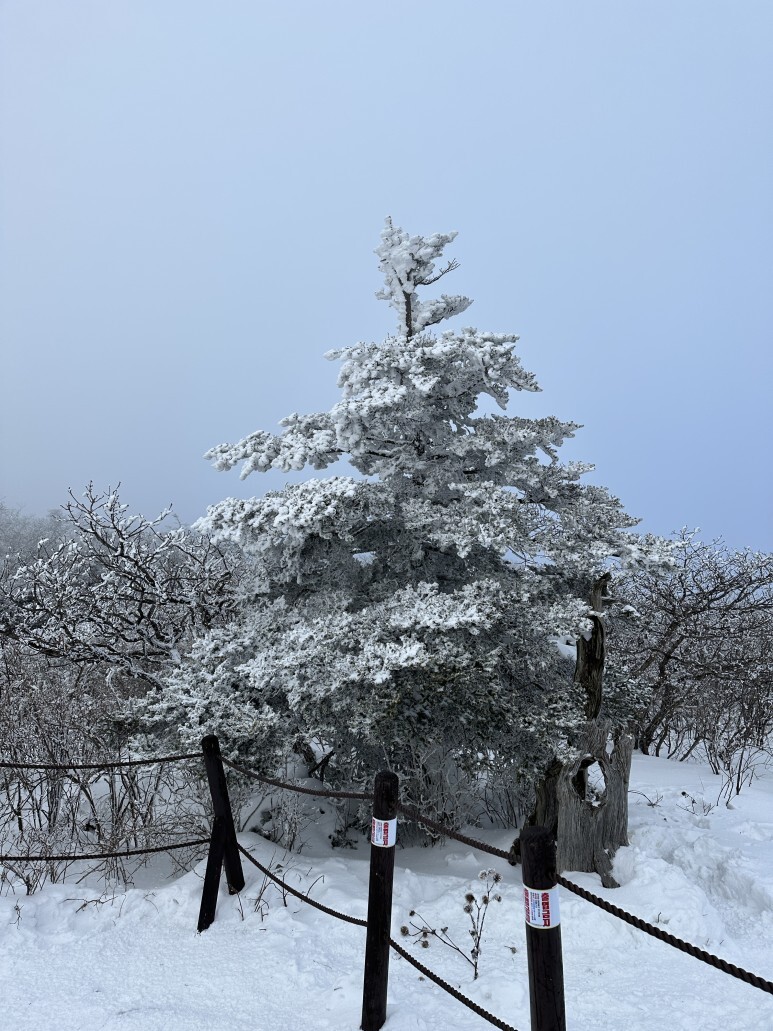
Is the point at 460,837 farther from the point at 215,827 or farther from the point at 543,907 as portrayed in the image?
the point at 215,827

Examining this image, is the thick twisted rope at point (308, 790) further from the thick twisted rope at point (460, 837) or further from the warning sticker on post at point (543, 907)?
the warning sticker on post at point (543, 907)

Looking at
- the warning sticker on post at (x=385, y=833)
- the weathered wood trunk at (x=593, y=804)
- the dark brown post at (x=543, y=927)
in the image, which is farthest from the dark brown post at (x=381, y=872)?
the weathered wood trunk at (x=593, y=804)

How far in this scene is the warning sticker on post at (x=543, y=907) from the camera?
255 cm

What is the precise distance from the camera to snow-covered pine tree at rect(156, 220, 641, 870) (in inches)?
240

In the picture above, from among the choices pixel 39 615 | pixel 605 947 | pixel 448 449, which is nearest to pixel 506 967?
pixel 605 947

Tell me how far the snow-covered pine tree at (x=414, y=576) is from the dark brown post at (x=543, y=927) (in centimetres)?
303

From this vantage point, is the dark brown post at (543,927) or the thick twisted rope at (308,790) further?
the thick twisted rope at (308,790)

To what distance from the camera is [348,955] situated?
4.75 meters

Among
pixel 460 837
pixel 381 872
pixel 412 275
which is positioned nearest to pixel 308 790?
pixel 381 872

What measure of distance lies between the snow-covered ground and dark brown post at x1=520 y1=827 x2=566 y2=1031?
5.13ft

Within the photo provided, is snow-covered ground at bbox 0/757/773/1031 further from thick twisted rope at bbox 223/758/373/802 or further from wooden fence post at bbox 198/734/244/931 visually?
thick twisted rope at bbox 223/758/373/802

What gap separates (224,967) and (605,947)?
276 cm

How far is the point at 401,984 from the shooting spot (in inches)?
169

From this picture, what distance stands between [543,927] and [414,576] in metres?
4.95
